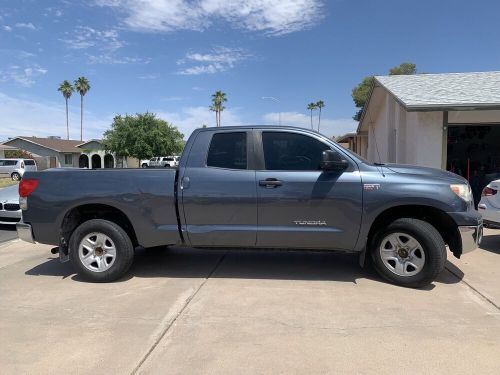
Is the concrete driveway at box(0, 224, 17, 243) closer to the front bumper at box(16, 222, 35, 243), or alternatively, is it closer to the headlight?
the front bumper at box(16, 222, 35, 243)

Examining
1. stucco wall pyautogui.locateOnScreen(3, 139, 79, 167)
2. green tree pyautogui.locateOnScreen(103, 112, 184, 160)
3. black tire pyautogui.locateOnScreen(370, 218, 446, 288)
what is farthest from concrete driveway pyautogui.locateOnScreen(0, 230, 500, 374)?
stucco wall pyautogui.locateOnScreen(3, 139, 79, 167)

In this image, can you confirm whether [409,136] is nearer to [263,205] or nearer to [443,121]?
[443,121]

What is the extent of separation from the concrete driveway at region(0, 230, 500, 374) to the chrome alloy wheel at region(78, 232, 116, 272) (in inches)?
10.8

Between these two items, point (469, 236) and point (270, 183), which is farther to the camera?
point (270, 183)

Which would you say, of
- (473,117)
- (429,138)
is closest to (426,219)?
(429,138)

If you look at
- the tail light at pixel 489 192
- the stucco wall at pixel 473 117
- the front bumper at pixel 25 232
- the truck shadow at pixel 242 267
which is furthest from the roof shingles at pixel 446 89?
the front bumper at pixel 25 232

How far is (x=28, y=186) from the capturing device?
573cm

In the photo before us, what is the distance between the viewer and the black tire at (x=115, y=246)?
5.56 meters

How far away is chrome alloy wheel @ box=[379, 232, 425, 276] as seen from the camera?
17.1ft

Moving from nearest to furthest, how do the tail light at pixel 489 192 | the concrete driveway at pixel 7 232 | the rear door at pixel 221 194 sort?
the rear door at pixel 221 194 → the tail light at pixel 489 192 → the concrete driveway at pixel 7 232

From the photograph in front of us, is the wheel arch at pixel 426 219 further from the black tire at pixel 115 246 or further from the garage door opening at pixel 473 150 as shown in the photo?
the garage door opening at pixel 473 150

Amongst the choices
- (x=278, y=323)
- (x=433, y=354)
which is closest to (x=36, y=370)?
(x=278, y=323)

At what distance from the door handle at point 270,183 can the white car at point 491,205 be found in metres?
4.09

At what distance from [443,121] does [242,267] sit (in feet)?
25.2
